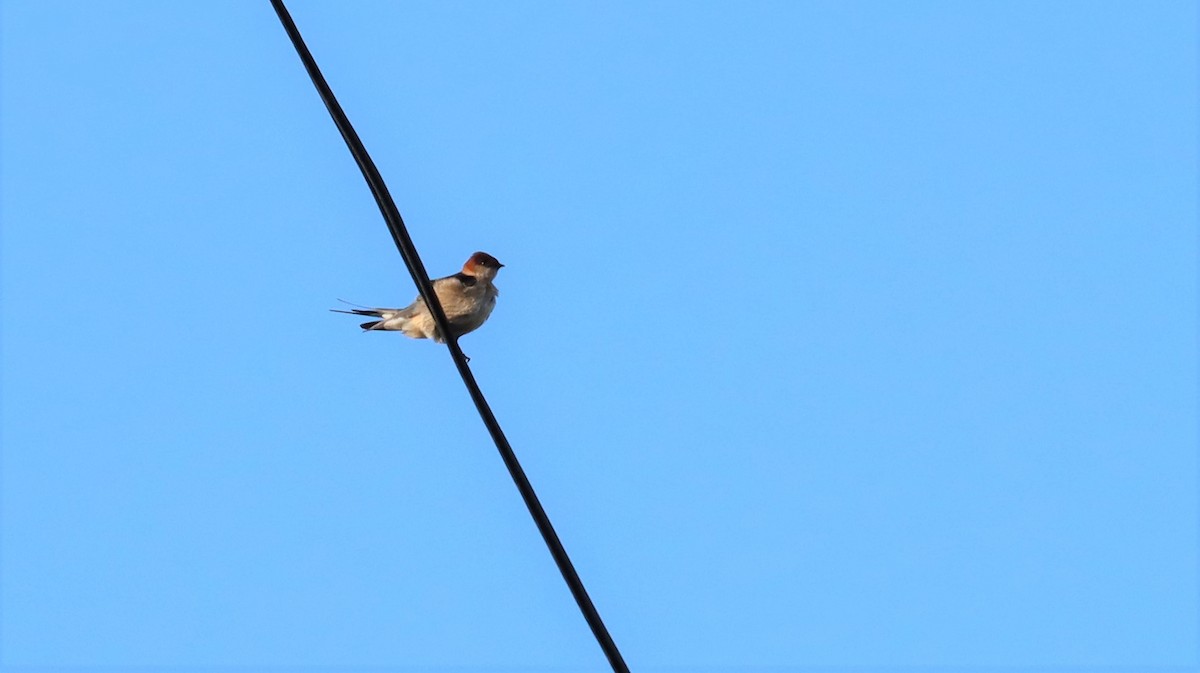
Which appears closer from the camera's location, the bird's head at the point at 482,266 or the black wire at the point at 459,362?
the black wire at the point at 459,362

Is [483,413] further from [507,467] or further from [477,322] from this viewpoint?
[477,322]

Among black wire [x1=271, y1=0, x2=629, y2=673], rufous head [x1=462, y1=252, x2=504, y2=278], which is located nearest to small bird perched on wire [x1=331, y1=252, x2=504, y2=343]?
rufous head [x1=462, y1=252, x2=504, y2=278]

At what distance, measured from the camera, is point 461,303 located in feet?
32.1

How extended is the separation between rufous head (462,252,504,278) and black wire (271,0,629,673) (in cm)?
410

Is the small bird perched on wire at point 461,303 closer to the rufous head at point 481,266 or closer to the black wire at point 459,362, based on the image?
the rufous head at point 481,266

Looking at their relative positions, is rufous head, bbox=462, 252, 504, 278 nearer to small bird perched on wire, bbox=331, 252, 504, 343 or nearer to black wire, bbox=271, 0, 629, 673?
small bird perched on wire, bbox=331, 252, 504, 343

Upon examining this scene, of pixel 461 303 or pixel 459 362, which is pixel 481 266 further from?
pixel 459 362

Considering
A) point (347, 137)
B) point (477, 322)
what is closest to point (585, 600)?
point (347, 137)

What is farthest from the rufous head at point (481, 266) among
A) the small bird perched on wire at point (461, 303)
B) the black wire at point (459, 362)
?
the black wire at point (459, 362)

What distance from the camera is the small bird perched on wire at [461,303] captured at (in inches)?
385

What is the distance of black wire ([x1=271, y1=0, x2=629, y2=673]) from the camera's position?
17.2ft

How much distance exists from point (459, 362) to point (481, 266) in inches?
166

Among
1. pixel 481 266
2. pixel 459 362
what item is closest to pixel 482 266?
pixel 481 266

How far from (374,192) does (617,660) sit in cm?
197
